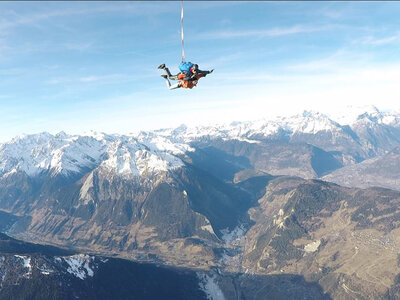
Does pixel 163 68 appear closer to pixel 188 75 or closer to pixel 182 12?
pixel 188 75

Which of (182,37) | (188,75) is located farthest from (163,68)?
(182,37)

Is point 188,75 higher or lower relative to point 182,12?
lower

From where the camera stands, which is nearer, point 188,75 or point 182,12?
point 182,12

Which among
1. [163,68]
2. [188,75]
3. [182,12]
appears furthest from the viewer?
[163,68]

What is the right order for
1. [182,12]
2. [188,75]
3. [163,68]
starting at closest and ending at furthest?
[182,12], [188,75], [163,68]

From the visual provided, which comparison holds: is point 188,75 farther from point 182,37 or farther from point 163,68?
point 182,37

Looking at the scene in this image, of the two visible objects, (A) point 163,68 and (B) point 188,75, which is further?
(A) point 163,68

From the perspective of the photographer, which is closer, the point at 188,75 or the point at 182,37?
the point at 182,37
